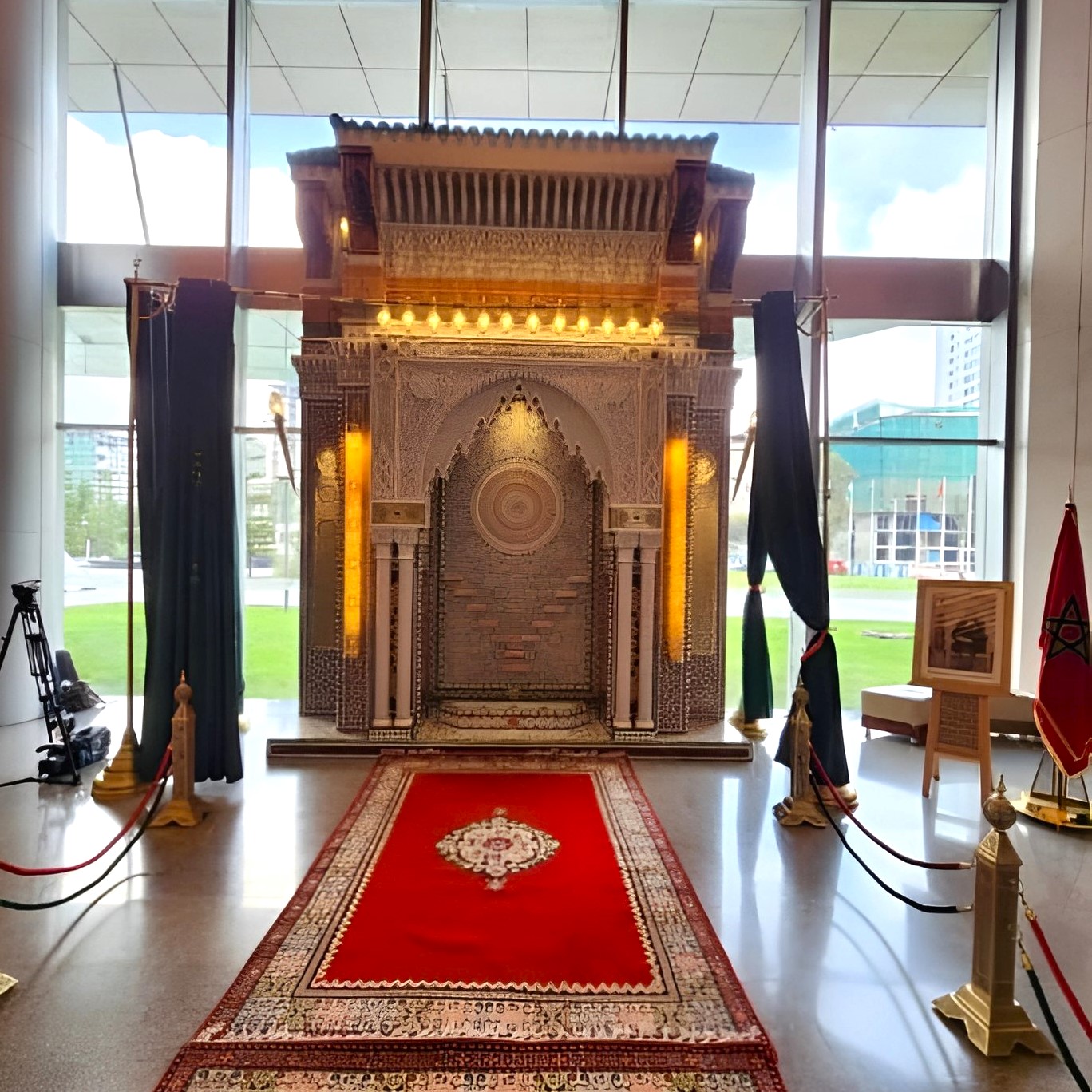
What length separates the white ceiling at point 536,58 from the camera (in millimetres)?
6527

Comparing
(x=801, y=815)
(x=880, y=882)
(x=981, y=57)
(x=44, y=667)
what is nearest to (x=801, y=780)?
(x=801, y=815)

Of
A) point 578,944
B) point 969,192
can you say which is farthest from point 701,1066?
point 969,192

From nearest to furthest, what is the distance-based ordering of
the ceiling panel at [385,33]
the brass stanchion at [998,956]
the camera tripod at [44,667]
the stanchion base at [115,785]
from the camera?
the brass stanchion at [998,956] → the stanchion base at [115,785] → the camera tripod at [44,667] → the ceiling panel at [385,33]

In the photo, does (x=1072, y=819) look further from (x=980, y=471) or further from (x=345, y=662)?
Result: (x=345, y=662)

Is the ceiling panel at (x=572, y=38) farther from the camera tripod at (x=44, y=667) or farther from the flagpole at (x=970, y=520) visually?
the camera tripod at (x=44, y=667)

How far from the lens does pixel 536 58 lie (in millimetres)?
6793

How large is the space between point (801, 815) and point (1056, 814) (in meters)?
1.61

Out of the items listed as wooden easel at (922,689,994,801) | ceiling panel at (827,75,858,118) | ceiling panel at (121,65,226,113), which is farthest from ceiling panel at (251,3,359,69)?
wooden easel at (922,689,994,801)

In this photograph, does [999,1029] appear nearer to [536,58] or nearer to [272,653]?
[536,58]

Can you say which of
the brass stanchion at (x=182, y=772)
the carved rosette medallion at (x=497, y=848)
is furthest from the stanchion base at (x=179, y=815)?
the carved rosette medallion at (x=497, y=848)

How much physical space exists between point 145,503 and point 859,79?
767 cm

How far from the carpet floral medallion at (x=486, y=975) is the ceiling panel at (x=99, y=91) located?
7.44 meters

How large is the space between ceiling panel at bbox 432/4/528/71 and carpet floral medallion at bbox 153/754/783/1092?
23.1ft

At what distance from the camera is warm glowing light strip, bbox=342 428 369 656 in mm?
5375
